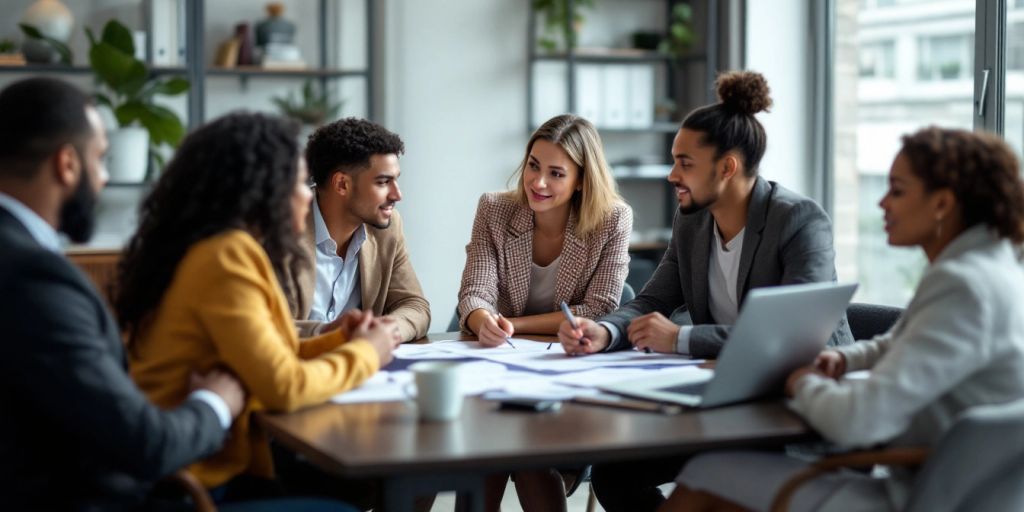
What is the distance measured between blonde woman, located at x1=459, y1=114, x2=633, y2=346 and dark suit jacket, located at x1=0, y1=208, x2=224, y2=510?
1461mm

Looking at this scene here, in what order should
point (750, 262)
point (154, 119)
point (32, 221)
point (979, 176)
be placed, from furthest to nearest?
point (154, 119) → point (750, 262) → point (979, 176) → point (32, 221)

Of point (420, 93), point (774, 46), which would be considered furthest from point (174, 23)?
point (774, 46)

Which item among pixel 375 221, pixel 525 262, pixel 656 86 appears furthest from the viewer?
pixel 656 86

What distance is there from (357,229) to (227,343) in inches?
46.6

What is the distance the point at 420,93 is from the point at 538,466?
3.72 metres

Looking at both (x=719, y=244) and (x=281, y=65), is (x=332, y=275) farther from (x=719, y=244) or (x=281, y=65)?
(x=281, y=65)

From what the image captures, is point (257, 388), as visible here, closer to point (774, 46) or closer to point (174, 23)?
point (174, 23)

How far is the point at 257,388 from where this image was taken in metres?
1.81

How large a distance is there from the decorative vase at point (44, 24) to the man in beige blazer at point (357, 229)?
221 centimetres

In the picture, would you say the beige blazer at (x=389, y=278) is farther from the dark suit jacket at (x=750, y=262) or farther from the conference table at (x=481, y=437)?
the conference table at (x=481, y=437)

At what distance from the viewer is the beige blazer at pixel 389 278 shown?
2842mm

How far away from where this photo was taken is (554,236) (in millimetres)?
3182

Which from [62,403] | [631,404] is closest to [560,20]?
[631,404]

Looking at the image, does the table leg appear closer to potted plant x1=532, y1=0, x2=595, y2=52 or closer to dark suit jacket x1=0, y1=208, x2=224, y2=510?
dark suit jacket x1=0, y1=208, x2=224, y2=510
